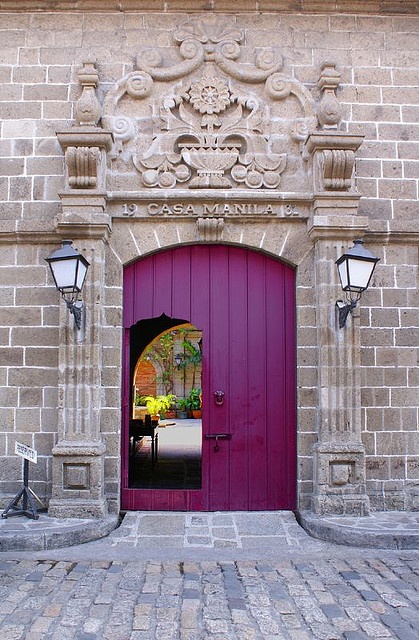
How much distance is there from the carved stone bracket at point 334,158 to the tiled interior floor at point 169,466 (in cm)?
344

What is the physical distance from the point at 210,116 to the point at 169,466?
4391 mm

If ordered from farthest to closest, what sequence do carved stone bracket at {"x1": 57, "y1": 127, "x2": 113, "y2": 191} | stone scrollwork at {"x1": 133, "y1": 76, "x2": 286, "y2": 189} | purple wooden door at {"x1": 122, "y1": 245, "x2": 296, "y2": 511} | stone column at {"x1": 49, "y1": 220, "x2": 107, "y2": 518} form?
stone scrollwork at {"x1": 133, "y1": 76, "x2": 286, "y2": 189}
purple wooden door at {"x1": 122, "y1": 245, "x2": 296, "y2": 511}
carved stone bracket at {"x1": 57, "y1": 127, "x2": 113, "y2": 191}
stone column at {"x1": 49, "y1": 220, "x2": 107, "y2": 518}

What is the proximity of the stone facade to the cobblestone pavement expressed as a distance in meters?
0.80

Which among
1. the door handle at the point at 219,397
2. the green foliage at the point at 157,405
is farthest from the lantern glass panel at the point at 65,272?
the green foliage at the point at 157,405

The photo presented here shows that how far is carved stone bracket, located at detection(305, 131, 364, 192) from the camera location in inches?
204

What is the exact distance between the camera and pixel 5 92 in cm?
553

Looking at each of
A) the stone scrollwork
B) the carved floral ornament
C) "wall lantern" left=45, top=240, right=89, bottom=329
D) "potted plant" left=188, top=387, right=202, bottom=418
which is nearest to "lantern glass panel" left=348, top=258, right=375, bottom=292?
the carved floral ornament

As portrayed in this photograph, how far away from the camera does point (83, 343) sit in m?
5.05

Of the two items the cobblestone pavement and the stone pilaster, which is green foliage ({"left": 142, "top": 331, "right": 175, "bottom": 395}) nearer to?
the stone pilaster

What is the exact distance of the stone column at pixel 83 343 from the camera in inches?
193

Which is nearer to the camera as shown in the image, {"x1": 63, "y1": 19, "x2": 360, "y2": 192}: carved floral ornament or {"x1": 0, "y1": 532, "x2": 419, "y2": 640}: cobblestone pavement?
{"x1": 0, "y1": 532, "x2": 419, "y2": 640}: cobblestone pavement

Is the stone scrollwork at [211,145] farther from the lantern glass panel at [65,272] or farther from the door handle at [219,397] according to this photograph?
the door handle at [219,397]

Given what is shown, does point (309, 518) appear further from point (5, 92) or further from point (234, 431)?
point (5, 92)

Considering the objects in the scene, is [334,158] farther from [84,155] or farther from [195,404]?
[195,404]
